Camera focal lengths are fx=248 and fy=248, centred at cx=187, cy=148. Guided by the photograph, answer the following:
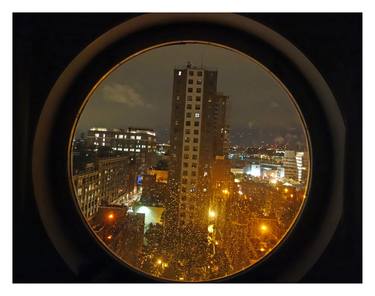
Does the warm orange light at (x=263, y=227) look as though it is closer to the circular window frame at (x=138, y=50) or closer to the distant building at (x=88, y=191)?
the circular window frame at (x=138, y=50)

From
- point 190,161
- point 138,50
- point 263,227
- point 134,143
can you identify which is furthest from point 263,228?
point 138,50

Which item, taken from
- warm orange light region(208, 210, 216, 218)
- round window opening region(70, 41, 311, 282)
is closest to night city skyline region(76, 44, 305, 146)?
round window opening region(70, 41, 311, 282)

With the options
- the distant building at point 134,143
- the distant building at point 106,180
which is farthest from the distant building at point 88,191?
the distant building at point 134,143

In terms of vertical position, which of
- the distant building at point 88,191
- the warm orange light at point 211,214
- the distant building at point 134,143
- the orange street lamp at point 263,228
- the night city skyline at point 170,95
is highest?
the night city skyline at point 170,95

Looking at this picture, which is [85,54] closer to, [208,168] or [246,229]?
[208,168]

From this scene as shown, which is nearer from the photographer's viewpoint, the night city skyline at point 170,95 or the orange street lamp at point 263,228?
the night city skyline at point 170,95

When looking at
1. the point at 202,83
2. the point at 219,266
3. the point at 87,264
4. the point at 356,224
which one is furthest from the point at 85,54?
the point at 356,224

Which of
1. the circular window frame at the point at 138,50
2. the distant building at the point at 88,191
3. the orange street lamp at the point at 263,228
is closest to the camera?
the circular window frame at the point at 138,50

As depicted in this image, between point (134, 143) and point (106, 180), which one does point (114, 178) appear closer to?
point (106, 180)
